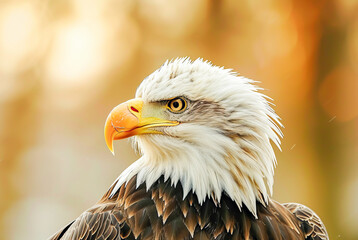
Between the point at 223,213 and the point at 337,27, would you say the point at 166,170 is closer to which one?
the point at 223,213

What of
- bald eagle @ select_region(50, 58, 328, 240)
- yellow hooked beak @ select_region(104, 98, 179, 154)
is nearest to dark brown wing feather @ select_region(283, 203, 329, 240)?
bald eagle @ select_region(50, 58, 328, 240)

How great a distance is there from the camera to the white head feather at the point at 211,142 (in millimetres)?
2410

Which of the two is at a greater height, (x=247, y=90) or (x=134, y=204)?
(x=247, y=90)

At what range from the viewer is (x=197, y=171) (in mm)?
2402

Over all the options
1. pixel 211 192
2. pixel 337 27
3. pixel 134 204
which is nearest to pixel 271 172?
pixel 211 192

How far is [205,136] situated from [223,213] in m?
0.40

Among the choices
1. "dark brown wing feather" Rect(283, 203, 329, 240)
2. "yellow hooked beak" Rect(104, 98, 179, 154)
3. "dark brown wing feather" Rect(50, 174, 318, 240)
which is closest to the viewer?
"dark brown wing feather" Rect(50, 174, 318, 240)

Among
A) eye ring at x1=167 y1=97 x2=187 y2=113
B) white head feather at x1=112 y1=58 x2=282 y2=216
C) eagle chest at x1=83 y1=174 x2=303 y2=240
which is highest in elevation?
eye ring at x1=167 y1=97 x2=187 y2=113

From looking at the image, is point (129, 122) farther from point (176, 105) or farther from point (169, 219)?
point (169, 219)

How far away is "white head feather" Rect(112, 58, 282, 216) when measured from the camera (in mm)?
2410

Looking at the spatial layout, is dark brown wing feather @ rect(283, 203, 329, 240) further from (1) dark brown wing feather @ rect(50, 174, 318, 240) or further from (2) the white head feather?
(2) the white head feather

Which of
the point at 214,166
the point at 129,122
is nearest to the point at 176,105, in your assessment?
the point at 129,122

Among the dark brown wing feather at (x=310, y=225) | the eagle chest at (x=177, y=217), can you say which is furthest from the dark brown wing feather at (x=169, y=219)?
the dark brown wing feather at (x=310, y=225)

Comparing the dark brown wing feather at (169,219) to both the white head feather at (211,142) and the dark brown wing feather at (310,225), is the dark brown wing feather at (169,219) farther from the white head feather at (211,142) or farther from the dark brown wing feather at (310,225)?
the dark brown wing feather at (310,225)
